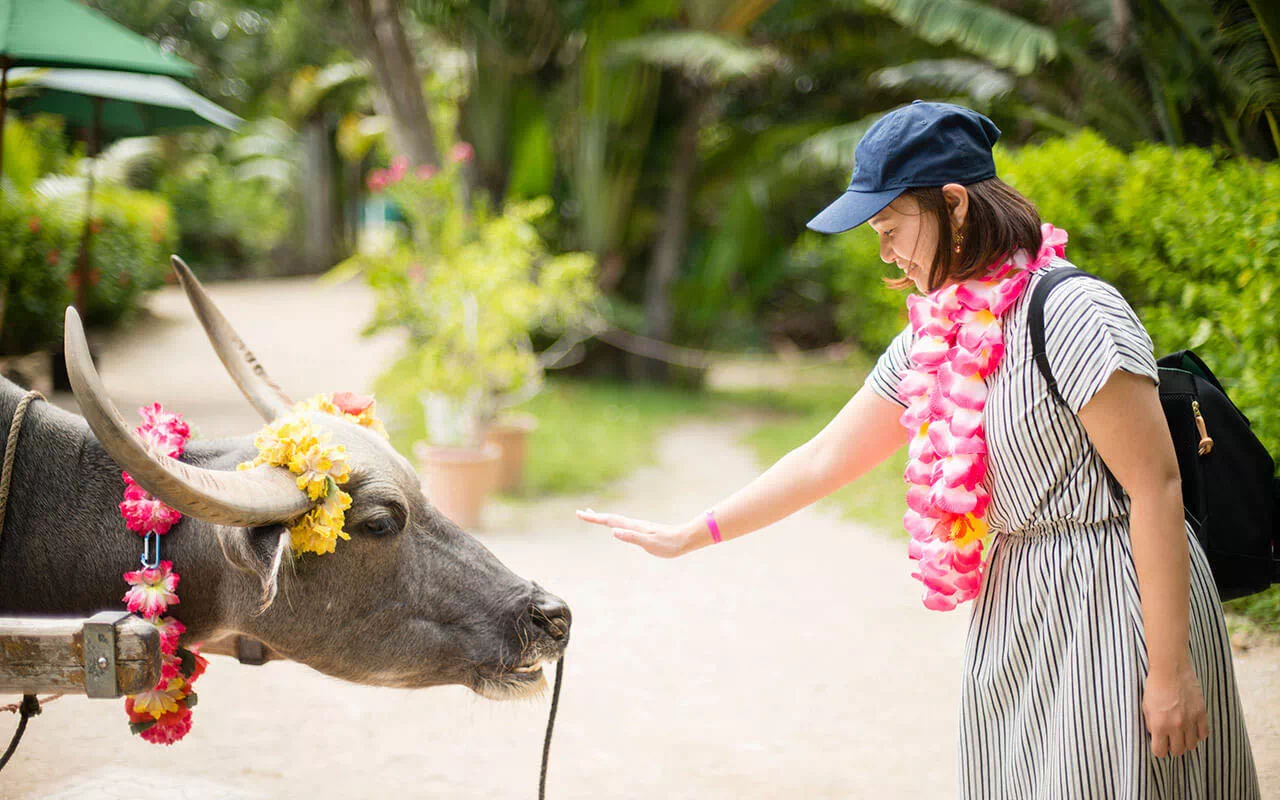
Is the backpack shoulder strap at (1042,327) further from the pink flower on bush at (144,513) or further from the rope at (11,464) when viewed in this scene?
the rope at (11,464)

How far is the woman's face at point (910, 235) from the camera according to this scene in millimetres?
1919

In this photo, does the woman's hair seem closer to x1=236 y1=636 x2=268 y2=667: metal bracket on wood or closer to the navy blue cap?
Result: the navy blue cap

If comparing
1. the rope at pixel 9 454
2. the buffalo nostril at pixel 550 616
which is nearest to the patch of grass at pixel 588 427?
the buffalo nostril at pixel 550 616

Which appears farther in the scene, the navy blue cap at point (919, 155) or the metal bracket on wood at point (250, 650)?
the metal bracket on wood at point (250, 650)

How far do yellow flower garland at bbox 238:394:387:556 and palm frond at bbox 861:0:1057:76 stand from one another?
22.3 ft

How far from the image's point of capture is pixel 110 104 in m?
9.51

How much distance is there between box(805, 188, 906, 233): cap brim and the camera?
6.16 feet

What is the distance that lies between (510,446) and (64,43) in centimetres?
385

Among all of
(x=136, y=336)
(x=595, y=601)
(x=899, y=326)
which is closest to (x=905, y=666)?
(x=595, y=601)

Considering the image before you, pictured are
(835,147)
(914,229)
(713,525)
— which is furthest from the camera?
(835,147)

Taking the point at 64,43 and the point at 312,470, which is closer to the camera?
the point at 312,470

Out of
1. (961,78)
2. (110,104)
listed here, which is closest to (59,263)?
(110,104)

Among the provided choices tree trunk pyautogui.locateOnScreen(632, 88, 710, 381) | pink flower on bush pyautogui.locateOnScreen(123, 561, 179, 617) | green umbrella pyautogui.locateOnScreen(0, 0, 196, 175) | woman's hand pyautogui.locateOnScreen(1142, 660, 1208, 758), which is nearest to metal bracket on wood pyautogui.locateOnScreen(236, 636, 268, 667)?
pink flower on bush pyautogui.locateOnScreen(123, 561, 179, 617)

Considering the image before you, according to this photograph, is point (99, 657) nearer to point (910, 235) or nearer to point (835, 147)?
point (910, 235)
